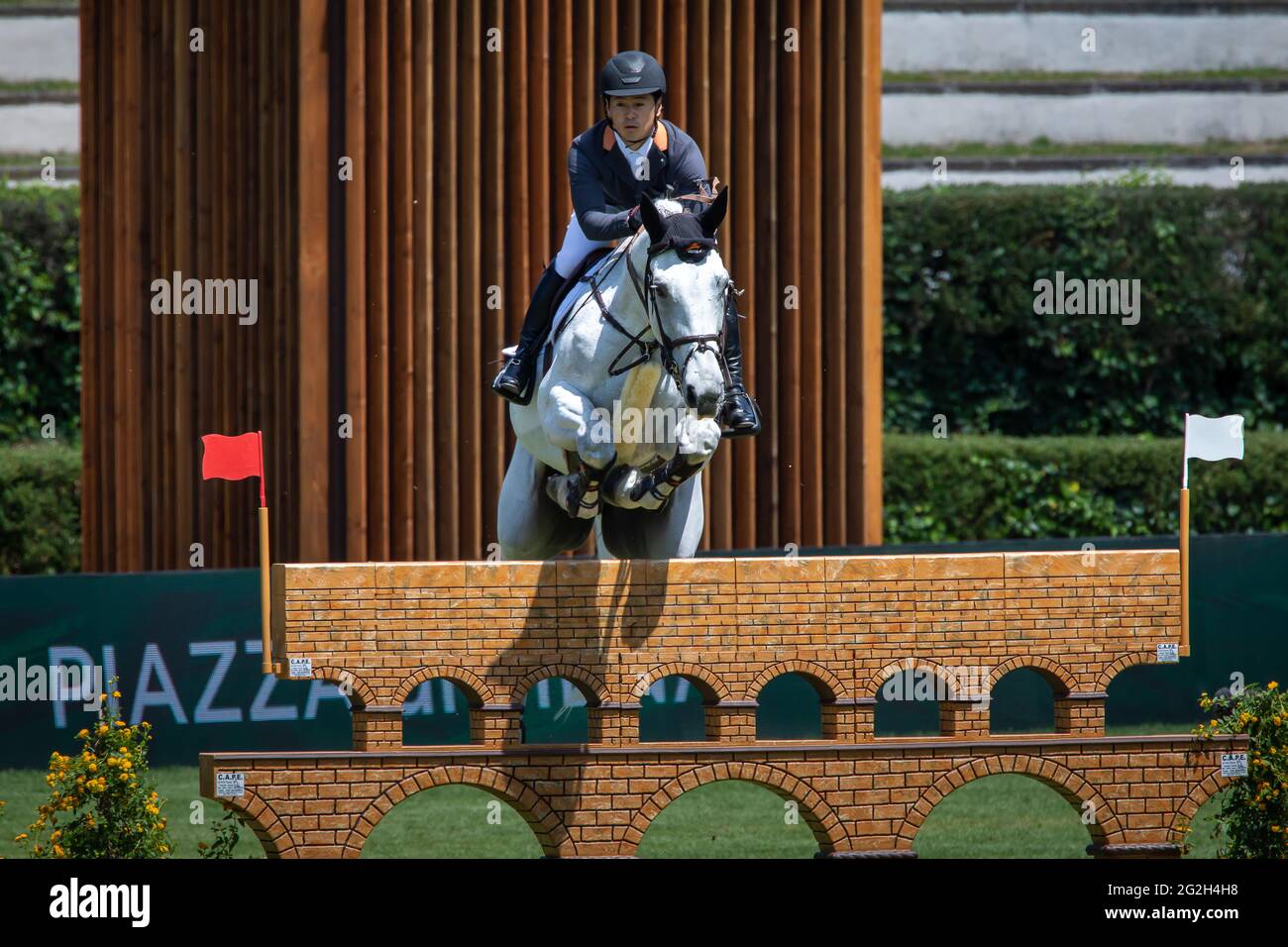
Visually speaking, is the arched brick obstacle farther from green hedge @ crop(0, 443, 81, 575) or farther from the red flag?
green hedge @ crop(0, 443, 81, 575)

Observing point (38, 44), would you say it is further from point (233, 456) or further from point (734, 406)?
point (734, 406)

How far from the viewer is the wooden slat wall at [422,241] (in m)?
11.4

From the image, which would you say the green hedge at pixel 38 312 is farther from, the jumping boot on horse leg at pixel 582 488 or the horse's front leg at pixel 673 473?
the horse's front leg at pixel 673 473

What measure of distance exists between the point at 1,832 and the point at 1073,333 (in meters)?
11.0

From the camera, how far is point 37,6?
58.5 ft

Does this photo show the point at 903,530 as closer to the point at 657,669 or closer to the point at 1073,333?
the point at 1073,333

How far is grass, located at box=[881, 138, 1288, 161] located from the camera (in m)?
18.3

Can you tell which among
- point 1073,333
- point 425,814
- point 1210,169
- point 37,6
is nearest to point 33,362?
point 37,6

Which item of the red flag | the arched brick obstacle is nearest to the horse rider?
the arched brick obstacle

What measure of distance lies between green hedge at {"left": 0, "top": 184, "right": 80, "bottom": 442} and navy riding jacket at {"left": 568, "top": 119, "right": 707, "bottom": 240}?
9083mm

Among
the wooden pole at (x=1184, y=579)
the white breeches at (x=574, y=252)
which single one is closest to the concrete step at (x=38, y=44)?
the white breeches at (x=574, y=252)

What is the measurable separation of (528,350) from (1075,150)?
11.4m

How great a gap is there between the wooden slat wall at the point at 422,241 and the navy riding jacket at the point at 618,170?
333 centimetres

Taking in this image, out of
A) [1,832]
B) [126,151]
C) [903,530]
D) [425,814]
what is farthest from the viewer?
[903,530]
